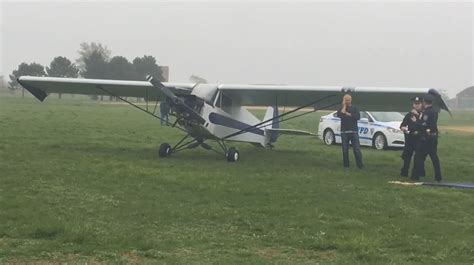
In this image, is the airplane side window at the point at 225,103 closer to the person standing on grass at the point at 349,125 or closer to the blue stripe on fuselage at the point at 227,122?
the blue stripe on fuselage at the point at 227,122

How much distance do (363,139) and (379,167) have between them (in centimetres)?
721

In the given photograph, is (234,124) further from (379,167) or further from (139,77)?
(139,77)

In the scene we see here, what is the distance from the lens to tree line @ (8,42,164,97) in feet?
308

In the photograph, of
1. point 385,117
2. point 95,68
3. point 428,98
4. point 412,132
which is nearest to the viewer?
point 412,132

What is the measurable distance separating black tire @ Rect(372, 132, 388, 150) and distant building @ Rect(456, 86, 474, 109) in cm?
12954

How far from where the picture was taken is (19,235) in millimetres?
6391

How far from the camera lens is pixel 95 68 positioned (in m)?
95.7

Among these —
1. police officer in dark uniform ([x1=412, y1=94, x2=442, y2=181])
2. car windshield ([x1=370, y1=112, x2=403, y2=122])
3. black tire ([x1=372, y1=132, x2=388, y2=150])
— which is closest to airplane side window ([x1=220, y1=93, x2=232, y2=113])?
police officer in dark uniform ([x1=412, y1=94, x2=442, y2=181])

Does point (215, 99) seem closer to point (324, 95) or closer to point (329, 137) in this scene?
point (324, 95)

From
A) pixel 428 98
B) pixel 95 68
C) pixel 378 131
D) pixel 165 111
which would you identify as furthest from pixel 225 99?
pixel 95 68

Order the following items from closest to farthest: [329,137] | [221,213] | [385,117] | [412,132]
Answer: [221,213] < [412,132] < [385,117] < [329,137]

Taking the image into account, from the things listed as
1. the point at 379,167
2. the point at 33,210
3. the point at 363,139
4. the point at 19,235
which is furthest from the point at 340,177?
the point at 363,139

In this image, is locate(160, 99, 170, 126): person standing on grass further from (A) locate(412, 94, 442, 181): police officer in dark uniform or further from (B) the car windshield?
(B) the car windshield

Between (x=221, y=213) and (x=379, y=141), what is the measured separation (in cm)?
1419
